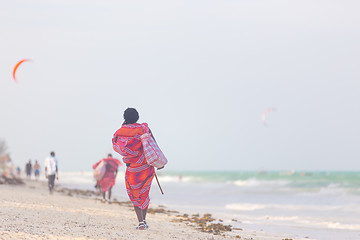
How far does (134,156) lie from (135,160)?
7cm

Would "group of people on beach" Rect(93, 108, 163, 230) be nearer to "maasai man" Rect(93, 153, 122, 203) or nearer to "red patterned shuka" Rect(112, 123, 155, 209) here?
"red patterned shuka" Rect(112, 123, 155, 209)

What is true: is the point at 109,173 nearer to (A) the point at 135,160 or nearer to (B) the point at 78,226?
(B) the point at 78,226

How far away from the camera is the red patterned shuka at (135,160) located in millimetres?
7648

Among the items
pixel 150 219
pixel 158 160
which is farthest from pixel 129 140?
pixel 150 219

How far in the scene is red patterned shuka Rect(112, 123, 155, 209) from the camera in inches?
301

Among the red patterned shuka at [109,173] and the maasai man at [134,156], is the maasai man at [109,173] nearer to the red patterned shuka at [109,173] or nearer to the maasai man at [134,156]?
the red patterned shuka at [109,173]

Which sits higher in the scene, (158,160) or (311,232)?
(158,160)

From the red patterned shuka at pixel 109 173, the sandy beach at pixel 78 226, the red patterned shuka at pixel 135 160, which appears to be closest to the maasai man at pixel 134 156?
the red patterned shuka at pixel 135 160

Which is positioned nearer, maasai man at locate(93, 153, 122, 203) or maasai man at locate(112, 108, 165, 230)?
maasai man at locate(112, 108, 165, 230)

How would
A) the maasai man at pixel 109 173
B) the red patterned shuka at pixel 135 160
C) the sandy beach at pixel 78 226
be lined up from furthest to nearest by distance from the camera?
1. the maasai man at pixel 109 173
2. the red patterned shuka at pixel 135 160
3. the sandy beach at pixel 78 226

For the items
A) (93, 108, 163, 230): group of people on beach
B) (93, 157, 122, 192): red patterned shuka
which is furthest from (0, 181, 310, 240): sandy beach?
Result: (93, 157, 122, 192): red patterned shuka

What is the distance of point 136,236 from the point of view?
7.58 m

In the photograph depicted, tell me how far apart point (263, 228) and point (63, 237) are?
5.95m

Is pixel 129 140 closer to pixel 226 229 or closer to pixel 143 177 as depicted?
pixel 143 177
